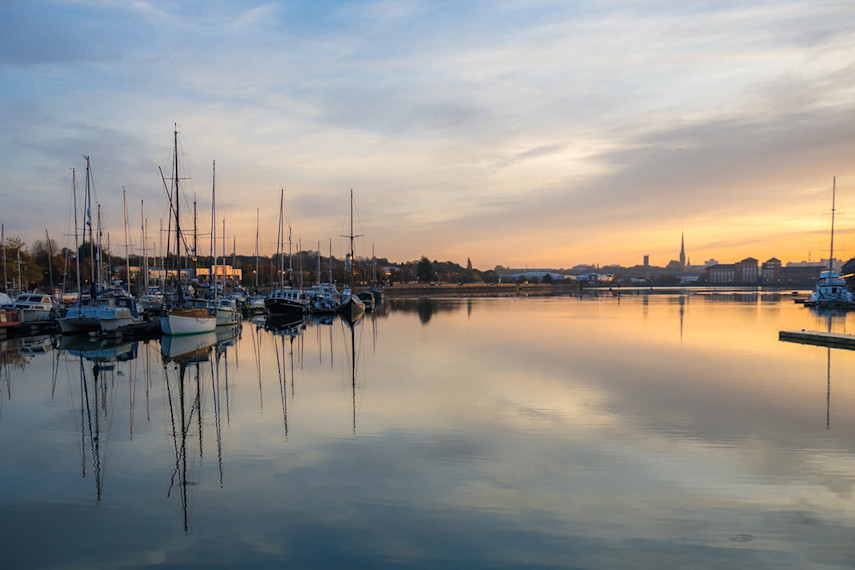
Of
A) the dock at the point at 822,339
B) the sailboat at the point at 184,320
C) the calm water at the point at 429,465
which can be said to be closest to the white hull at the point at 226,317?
the sailboat at the point at 184,320

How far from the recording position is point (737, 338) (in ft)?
121

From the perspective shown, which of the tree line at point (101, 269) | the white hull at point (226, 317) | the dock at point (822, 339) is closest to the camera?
the dock at point (822, 339)

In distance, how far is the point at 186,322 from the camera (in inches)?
1363

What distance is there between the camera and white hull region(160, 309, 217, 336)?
1326 inches

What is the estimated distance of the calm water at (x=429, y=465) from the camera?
855 cm

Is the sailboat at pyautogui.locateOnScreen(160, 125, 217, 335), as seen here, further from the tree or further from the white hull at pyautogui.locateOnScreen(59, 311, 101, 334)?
the tree

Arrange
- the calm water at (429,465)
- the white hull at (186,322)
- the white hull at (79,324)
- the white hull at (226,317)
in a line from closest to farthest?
the calm water at (429,465) < the white hull at (186,322) < the white hull at (79,324) < the white hull at (226,317)

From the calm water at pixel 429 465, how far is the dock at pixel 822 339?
23.7ft

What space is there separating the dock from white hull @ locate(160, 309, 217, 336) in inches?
1293

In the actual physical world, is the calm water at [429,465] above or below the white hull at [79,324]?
below

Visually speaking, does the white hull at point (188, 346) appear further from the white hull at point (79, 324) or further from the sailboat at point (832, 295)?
the sailboat at point (832, 295)

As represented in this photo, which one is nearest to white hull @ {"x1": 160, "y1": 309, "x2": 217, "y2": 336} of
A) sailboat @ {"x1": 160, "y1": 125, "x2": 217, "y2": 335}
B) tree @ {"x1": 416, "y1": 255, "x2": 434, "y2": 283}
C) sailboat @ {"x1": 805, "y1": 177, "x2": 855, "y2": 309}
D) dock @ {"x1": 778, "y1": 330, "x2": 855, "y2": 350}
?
sailboat @ {"x1": 160, "y1": 125, "x2": 217, "y2": 335}

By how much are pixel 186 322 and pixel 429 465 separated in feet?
86.2

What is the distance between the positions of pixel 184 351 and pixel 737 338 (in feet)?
101
